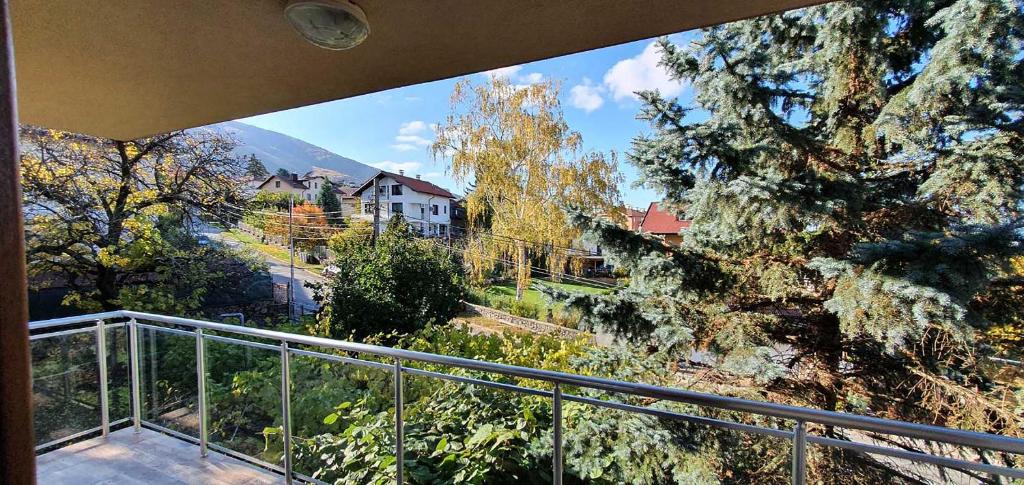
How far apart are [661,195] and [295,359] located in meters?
4.11

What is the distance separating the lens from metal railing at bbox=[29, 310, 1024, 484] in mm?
1268

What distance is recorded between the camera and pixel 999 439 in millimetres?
1150

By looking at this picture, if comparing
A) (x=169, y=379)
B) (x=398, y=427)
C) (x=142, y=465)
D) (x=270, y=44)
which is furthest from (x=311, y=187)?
(x=270, y=44)

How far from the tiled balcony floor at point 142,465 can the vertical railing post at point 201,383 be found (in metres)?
0.11

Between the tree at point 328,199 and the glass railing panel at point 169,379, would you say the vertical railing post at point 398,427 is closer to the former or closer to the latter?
the glass railing panel at point 169,379

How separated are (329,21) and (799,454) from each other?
208 centimetres

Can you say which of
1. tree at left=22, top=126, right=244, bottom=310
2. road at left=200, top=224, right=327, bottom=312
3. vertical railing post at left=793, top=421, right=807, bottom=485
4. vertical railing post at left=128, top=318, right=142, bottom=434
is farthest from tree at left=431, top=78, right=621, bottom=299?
vertical railing post at left=793, top=421, right=807, bottom=485

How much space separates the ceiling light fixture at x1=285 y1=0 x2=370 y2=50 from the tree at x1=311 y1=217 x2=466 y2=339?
7140 mm

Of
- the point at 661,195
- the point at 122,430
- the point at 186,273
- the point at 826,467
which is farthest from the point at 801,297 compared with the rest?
the point at 186,273

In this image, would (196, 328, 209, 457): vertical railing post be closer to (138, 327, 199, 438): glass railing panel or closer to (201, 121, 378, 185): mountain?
(138, 327, 199, 438): glass railing panel

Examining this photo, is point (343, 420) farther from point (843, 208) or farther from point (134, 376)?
point (843, 208)

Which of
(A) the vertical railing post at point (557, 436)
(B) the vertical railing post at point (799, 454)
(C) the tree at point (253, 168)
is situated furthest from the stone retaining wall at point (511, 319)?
(B) the vertical railing post at point (799, 454)

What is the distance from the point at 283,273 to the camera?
1639 cm

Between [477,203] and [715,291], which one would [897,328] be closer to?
[715,291]
